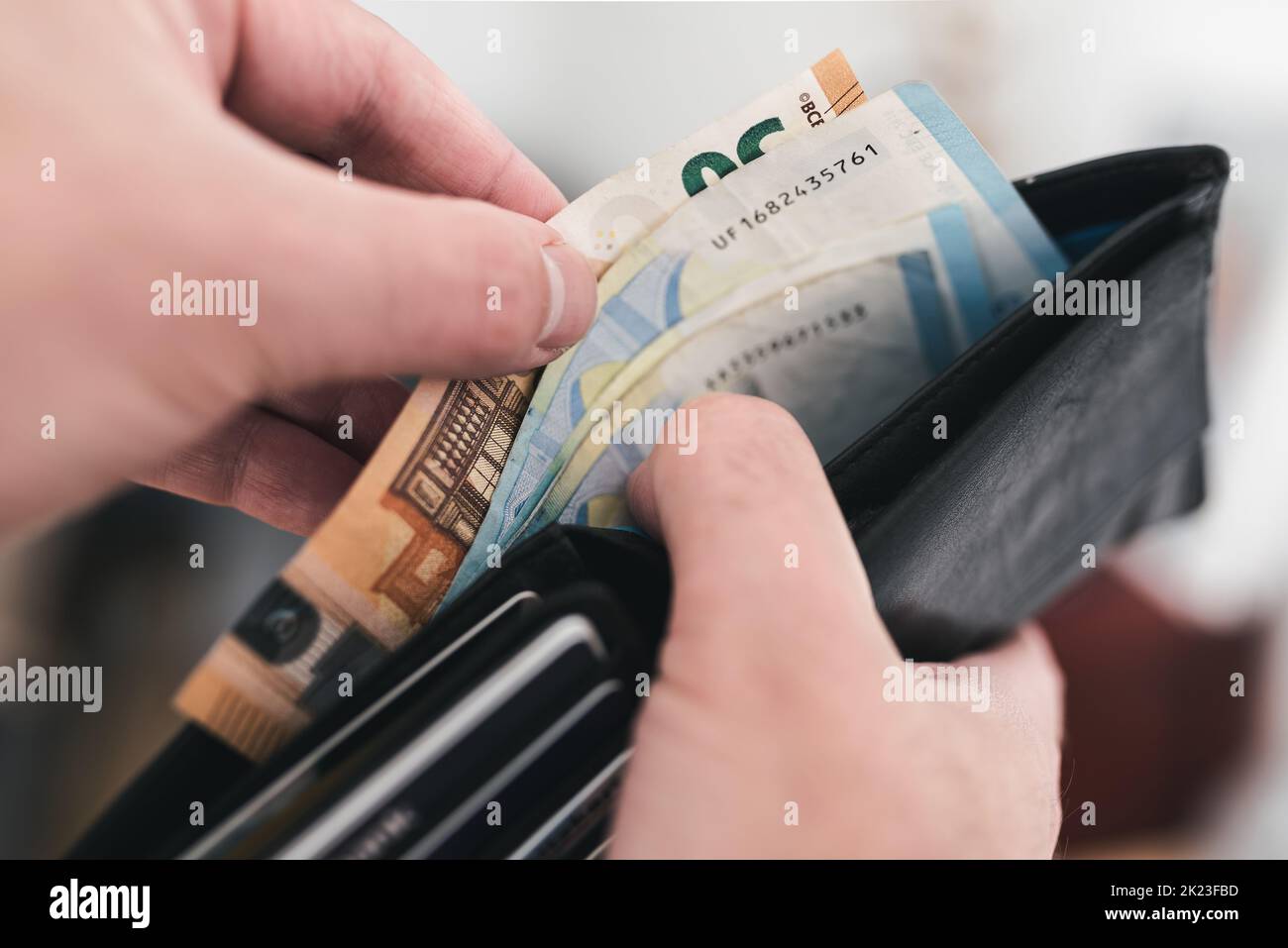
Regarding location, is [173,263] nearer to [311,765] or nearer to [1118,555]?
[311,765]

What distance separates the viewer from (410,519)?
1.45ft

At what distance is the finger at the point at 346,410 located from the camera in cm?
71

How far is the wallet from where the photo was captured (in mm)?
357

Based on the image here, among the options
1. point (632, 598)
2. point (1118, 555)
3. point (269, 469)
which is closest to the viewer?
point (632, 598)

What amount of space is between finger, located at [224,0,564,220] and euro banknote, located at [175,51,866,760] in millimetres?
189

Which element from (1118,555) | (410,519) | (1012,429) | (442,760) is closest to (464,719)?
(442,760)

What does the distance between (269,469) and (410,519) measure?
35 centimetres

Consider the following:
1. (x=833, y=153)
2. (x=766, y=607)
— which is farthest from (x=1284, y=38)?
(x=766, y=607)

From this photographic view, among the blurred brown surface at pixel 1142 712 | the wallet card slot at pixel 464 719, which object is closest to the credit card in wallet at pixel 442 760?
the wallet card slot at pixel 464 719

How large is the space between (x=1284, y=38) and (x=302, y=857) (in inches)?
57.1

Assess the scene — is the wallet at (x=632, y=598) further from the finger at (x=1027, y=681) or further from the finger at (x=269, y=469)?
the finger at (x=269, y=469)

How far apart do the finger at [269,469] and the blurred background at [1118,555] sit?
468mm

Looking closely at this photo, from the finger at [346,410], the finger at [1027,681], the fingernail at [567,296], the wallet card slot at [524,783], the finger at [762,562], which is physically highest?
the fingernail at [567,296]

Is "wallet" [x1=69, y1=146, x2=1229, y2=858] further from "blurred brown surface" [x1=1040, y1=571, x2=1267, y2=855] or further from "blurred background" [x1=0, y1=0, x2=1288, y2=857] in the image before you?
"blurred background" [x1=0, y1=0, x2=1288, y2=857]
